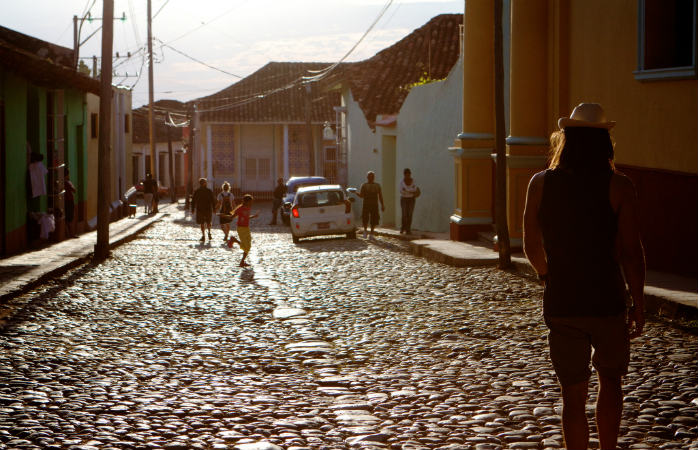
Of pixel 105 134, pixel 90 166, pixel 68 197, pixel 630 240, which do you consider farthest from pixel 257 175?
pixel 630 240

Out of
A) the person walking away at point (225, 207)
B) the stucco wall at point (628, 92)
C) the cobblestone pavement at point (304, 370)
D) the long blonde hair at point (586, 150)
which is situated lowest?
the cobblestone pavement at point (304, 370)

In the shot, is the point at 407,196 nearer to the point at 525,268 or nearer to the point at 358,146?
the point at 525,268

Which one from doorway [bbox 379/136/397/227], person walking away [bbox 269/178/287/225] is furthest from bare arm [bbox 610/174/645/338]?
person walking away [bbox 269/178/287/225]

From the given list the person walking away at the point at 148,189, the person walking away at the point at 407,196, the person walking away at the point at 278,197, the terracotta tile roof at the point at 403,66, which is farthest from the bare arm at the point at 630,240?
the person walking away at the point at 148,189

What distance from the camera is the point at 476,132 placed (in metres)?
21.5

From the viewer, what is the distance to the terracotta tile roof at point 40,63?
16359 mm

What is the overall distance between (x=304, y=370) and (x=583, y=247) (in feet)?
12.3

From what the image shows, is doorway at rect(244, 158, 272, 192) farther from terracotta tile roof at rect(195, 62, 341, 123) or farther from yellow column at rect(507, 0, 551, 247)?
yellow column at rect(507, 0, 551, 247)

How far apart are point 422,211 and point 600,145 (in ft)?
79.4

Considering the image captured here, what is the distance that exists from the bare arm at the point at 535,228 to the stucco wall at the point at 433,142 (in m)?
19.3

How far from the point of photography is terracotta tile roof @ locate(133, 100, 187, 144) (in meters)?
70.6

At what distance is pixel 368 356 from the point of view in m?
8.66

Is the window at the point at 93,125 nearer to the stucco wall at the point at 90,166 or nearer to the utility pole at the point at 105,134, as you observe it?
the stucco wall at the point at 90,166

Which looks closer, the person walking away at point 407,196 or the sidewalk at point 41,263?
the sidewalk at point 41,263
